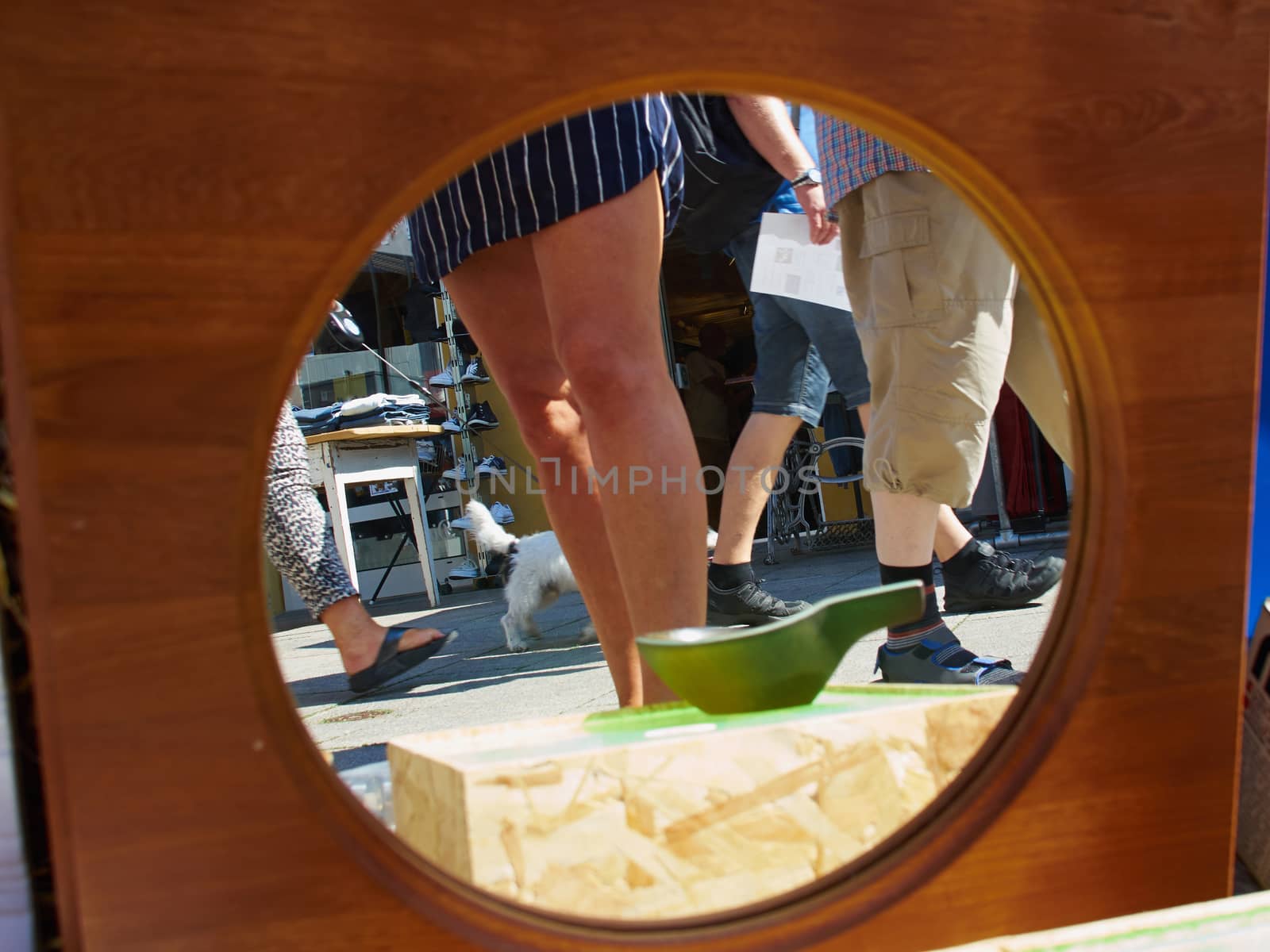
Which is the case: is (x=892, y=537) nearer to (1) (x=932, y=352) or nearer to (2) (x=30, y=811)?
(1) (x=932, y=352)

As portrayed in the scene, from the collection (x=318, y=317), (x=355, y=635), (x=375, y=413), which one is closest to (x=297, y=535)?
(x=355, y=635)

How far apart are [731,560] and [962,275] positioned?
2.85 feet

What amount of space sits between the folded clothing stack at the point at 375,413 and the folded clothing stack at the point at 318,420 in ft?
0.09

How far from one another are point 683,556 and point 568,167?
344 mm

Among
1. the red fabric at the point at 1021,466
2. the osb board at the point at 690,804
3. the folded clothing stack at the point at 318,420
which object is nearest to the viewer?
the osb board at the point at 690,804

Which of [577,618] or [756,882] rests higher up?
[756,882]

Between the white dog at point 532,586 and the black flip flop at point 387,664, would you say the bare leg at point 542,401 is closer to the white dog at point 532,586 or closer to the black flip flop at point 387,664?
the black flip flop at point 387,664

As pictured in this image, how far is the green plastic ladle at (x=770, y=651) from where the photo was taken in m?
0.67

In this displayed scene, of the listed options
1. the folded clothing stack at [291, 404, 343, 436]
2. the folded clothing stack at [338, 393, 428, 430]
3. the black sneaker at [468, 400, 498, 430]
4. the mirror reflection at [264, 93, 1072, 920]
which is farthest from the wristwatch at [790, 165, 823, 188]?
the black sneaker at [468, 400, 498, 430]

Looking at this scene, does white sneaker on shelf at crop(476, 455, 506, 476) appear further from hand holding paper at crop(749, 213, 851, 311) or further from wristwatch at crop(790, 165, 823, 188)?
wristwatch at crop(790, 165, 823, 188)

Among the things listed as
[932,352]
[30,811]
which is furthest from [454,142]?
[932,352]

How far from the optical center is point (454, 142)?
16.0 inches

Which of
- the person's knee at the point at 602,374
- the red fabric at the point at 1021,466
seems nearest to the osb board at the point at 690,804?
the person's knee at the point at 602,374

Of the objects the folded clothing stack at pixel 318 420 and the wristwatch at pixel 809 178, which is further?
the folded clothing stack at pixel 318 420
